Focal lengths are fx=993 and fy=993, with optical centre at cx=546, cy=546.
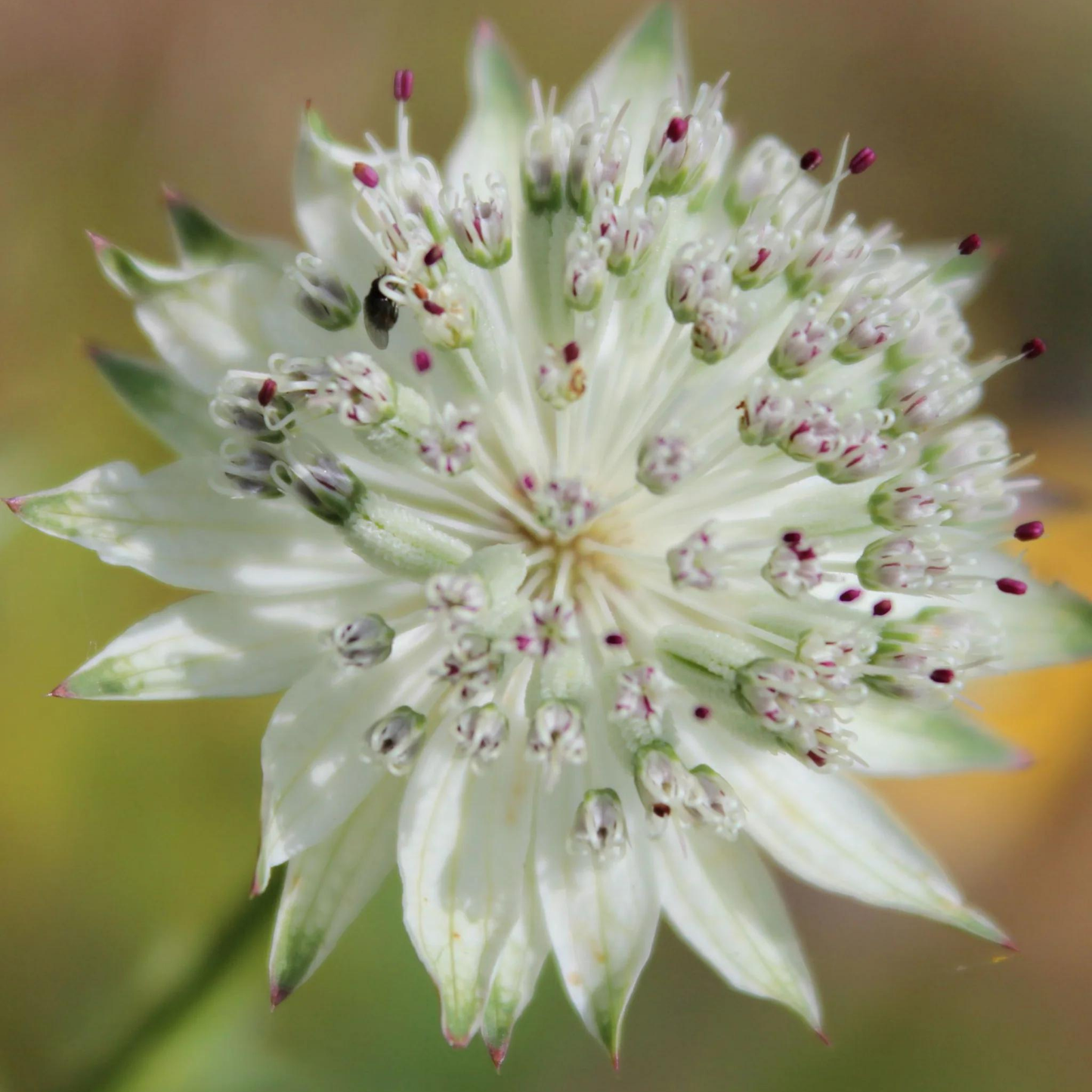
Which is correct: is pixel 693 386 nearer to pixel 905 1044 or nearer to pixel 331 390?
pixel 331 390

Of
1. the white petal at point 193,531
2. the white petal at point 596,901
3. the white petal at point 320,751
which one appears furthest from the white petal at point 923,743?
the white petal at point 193,531

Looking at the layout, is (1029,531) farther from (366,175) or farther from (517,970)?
(366,175)

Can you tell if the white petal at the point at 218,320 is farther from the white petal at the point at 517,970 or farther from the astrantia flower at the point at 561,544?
the white petal at the point at 517,970

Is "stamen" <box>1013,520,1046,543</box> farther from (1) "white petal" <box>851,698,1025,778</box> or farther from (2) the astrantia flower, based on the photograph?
(1) "white petal" <box>851,698,1025,778</box>

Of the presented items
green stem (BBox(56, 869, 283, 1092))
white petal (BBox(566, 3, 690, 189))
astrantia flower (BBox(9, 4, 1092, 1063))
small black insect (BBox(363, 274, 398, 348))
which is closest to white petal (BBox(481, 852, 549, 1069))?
astrantia flower (BBox(9, 4, 1092, 1063))

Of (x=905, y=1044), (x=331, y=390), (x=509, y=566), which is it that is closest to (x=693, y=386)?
(x=509, y=566)

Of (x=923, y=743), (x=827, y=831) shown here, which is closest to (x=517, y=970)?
(x=827, y=831)
